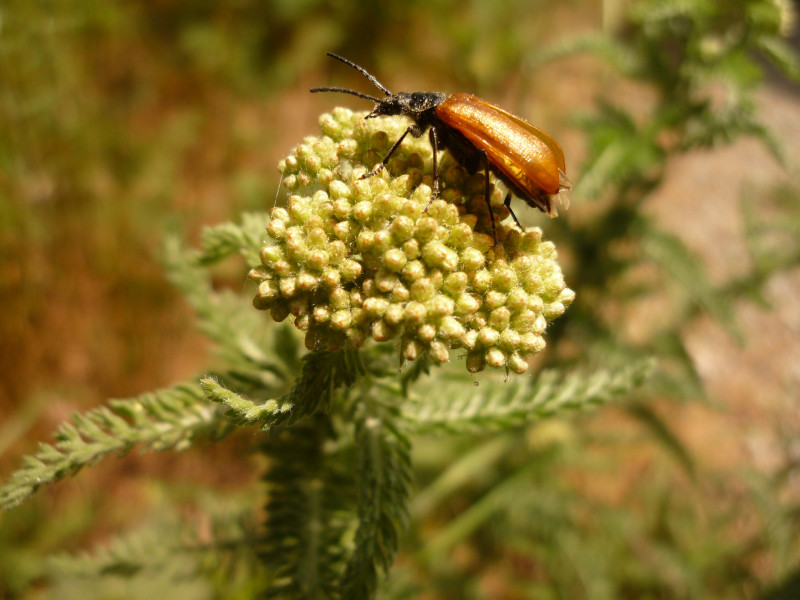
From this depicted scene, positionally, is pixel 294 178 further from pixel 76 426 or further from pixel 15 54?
pixel 15 54

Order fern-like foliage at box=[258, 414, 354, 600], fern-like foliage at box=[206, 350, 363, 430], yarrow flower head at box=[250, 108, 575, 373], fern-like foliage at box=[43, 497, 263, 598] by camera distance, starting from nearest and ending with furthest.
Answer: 1. fern-like foliage at box=[206, 350, 363, 430]
2. yarrow flower head at box=[250, 108, 575, 373]
3. fern-like foliage at box=[258, 414, 354, 600]
4. fern-like foliage at box=[43, 497, 263, 598]

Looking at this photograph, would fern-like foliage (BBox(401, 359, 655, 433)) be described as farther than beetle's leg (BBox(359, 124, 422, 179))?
Yes

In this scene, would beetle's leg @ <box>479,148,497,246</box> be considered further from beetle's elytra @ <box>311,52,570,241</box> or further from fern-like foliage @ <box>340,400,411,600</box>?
fern-like foliage @ <box>340,400,411,600</box>

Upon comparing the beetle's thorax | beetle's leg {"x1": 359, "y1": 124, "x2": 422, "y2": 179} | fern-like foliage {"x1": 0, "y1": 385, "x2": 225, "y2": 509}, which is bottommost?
fern-like foliage {"x1": 0, "y1": 385, "x2": 225, "y2": 509}

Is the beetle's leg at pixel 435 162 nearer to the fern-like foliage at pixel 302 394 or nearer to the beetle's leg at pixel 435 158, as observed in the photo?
the beetle's leg at pixel 435 158

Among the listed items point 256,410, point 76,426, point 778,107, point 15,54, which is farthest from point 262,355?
point 778,107

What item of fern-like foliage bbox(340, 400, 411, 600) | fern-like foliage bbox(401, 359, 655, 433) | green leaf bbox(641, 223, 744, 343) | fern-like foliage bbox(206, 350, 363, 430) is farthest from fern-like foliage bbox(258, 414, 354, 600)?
green leaf bbox(641, 223, 744, 343)

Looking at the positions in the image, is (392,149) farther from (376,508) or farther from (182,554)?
(182,554)
